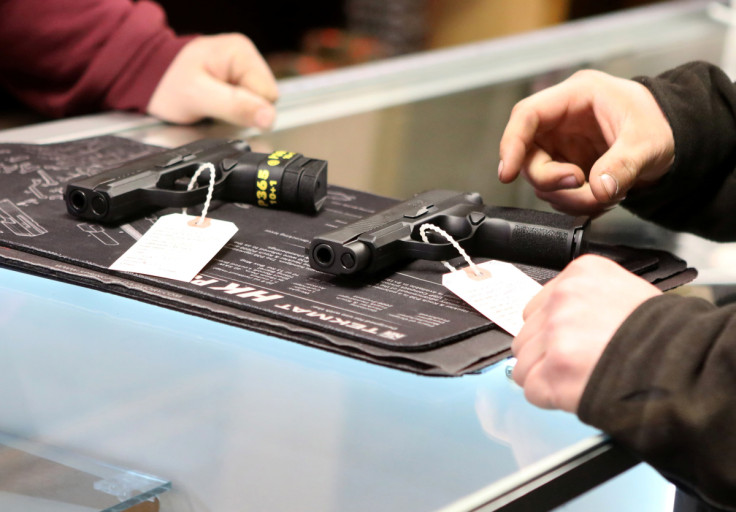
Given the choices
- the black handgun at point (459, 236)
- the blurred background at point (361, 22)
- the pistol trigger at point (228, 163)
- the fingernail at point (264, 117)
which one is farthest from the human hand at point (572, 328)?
the blurred background at point (361, 22)

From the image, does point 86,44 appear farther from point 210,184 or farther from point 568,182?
point 568,182

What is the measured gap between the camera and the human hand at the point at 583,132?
2.30 feet

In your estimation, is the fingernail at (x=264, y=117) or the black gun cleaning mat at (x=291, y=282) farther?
the fingernail at (x=264, y=117)

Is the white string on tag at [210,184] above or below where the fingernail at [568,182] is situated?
below

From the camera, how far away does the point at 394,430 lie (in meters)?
0.46

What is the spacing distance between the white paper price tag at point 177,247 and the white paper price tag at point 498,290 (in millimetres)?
168

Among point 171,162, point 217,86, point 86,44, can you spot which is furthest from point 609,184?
point 86,44

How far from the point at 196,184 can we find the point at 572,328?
1.23ft

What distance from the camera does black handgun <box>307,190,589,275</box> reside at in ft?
1.88

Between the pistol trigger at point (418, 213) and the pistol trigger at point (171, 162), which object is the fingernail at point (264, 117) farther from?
the pistol trigger at point (418, 213)

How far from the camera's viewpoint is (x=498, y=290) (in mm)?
567

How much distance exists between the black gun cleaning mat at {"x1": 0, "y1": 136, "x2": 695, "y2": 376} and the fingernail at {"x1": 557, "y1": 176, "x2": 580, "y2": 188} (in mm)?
67

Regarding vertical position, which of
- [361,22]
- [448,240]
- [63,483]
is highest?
[361,22]

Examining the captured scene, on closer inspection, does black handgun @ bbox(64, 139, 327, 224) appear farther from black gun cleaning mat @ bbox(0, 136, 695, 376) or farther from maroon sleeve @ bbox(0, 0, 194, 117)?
maroon sleeve @ bbox(0, 0, 194, 117)
